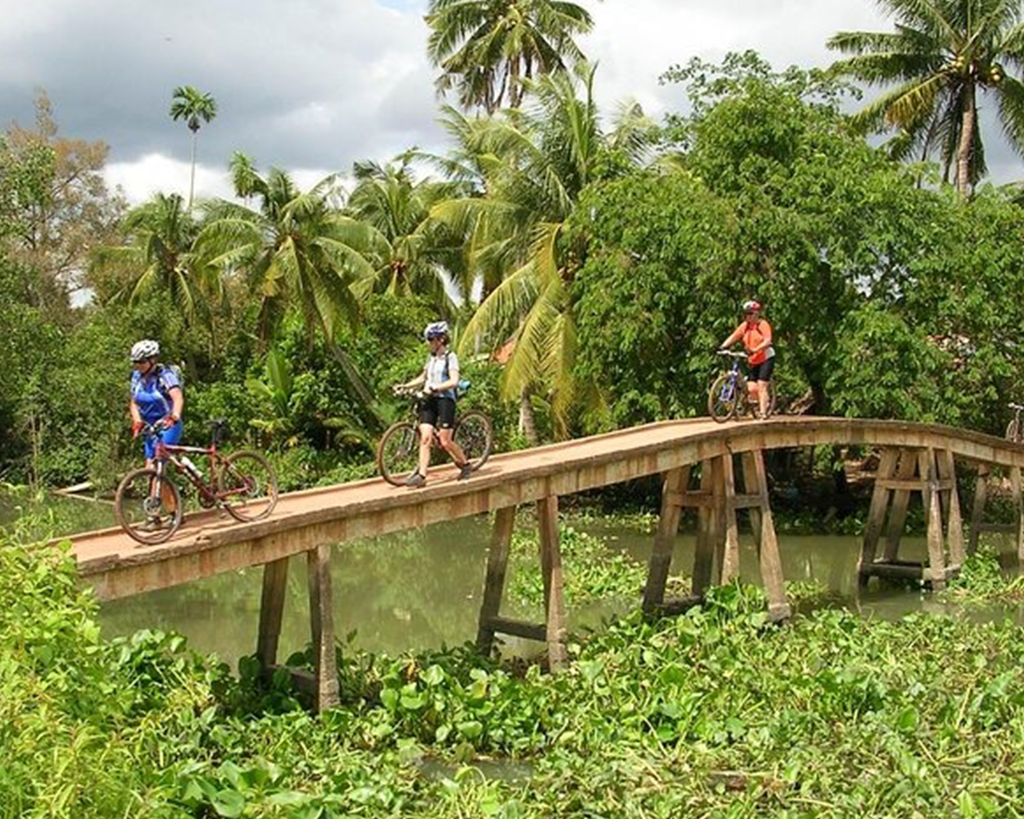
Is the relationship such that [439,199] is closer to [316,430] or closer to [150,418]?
[316,430]

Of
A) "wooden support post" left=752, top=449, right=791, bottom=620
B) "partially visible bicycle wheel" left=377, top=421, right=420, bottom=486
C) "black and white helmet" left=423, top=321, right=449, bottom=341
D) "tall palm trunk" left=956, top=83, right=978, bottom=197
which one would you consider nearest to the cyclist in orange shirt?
"wooden support post" left=752, top=449, right=791, bottom=620

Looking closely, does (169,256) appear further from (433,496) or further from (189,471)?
(189,471)

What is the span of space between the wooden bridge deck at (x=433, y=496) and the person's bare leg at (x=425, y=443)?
21 cm

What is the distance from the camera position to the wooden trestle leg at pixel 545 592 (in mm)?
12414

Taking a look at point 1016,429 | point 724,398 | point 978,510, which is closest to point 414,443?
point 724,398

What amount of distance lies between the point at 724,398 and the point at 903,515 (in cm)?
469

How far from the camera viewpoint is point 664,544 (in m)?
14.5

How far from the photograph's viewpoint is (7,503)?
101 feet

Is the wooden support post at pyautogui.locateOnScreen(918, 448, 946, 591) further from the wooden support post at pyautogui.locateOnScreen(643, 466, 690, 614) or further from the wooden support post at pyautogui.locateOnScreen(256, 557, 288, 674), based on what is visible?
the wooden support post at pyautogui.locateOnScreen(256, 557, 288, 674)

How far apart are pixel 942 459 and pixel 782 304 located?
13.8 feet

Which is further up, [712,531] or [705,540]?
[712,531]

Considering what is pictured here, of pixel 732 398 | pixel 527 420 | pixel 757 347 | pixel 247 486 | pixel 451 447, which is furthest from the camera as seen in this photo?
pixel 527 420

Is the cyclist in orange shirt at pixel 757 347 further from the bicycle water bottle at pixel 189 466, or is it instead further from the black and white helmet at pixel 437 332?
the bicycle water bottle at pixel 189 466

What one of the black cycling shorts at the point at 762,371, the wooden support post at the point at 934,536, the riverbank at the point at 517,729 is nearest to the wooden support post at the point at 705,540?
the black cycling shorts at the point at 762,371
